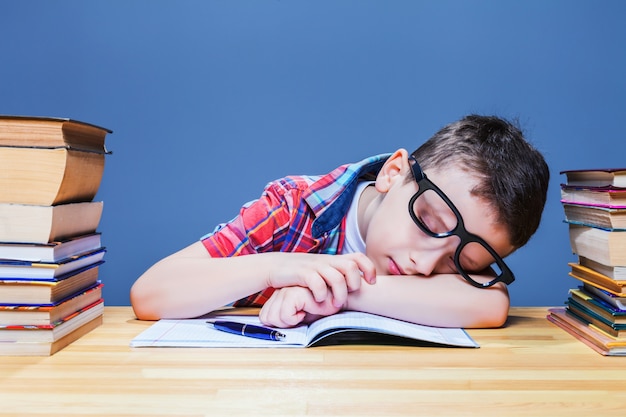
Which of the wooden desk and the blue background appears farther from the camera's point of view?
the blue background

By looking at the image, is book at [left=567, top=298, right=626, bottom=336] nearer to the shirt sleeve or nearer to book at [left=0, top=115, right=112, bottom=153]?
the shirt sleeve

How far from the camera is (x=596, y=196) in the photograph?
3.54ft

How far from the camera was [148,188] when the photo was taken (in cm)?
209

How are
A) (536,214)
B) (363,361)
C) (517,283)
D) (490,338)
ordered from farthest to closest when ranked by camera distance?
1. (517,283)
2. (536,214)
3. (490,338)
4. (363,361)

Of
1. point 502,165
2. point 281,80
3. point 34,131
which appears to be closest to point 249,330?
point 34,131

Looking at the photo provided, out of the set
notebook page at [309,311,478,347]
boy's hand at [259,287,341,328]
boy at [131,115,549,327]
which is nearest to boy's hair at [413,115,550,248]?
boy at [131,115,549,327]

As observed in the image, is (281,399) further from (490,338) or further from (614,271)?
(614,271)

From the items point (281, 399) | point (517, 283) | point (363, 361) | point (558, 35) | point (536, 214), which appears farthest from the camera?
point (517, 283)

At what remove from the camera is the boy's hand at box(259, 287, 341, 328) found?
110 cm

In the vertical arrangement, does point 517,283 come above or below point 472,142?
below

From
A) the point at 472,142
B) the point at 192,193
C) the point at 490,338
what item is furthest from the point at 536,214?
the point at 192,193

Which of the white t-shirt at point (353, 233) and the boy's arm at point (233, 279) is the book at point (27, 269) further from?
the white t-shirt at point (353, 233)

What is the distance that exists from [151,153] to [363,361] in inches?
53.7

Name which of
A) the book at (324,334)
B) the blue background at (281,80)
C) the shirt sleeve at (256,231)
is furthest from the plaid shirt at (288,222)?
the blue background at (281,80)
